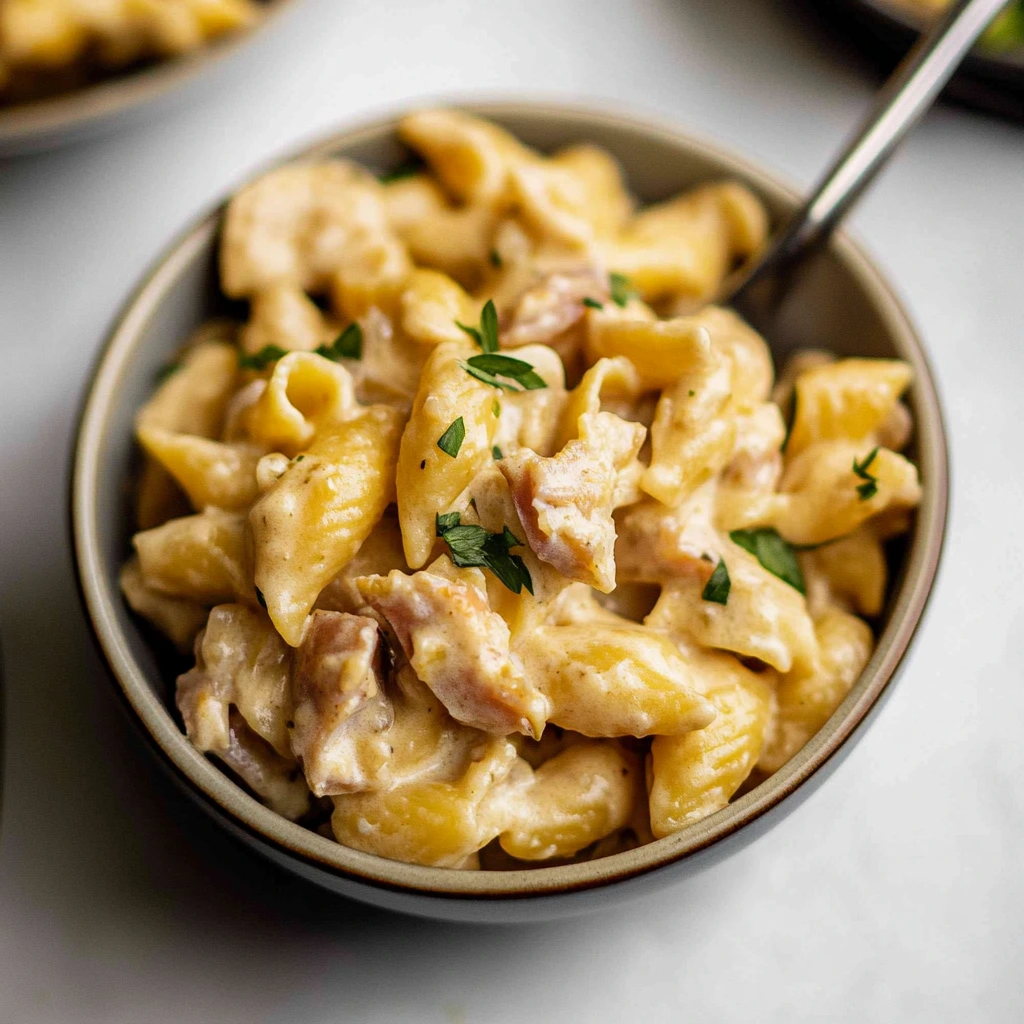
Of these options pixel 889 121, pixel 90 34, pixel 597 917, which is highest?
pixel 889 121

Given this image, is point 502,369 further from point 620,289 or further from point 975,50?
point 975,50

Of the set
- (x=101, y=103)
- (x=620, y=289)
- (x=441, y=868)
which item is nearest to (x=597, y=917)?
(x=441, y=868)

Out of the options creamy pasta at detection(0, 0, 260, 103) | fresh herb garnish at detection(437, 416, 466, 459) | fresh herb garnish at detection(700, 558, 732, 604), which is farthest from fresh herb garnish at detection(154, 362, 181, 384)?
fresh herb garnish at detection(700, 558, 732, 604)

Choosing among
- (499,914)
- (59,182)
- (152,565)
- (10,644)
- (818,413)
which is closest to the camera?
(499,914)

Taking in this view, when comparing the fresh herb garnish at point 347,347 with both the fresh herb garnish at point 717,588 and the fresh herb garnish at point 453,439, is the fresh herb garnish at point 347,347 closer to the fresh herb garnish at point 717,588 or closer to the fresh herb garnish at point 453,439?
the fresh herb garnish at point 453,439

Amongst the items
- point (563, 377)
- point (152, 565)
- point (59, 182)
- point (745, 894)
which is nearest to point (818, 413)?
point (563, 377)

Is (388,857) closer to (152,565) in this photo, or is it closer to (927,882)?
(152,565)

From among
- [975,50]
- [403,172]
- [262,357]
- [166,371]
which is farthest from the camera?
[975,50]
